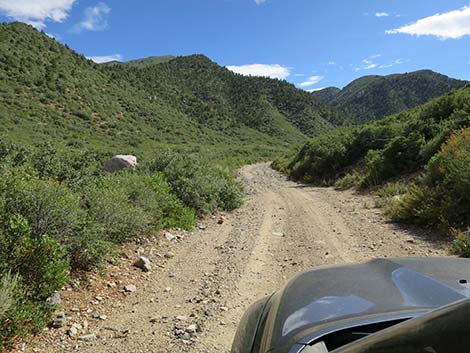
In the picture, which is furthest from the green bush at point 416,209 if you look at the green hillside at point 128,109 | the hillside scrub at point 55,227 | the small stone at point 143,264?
the green hillside at point 128,109

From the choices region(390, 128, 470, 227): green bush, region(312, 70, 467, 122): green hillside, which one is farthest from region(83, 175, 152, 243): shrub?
region(312, 70, 467, 122): green hillside

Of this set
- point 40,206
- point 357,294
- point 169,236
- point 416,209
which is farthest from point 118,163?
point 357,294

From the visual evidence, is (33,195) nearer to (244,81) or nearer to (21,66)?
(21,66)

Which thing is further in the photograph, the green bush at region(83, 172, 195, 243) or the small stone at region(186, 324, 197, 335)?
the green bush at region(83, 172, 195, 243)

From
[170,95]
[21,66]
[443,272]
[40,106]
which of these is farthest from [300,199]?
[170,95]

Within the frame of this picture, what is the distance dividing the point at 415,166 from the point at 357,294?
13.1 metres

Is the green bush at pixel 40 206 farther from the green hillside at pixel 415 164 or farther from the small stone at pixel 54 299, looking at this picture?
the green hillside at pixel 415 164

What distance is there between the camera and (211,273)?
623cm

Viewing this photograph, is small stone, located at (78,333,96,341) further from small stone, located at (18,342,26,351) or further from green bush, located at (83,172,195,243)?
green bush, located at (83,172,195,243)

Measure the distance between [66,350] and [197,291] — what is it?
6.47 ft

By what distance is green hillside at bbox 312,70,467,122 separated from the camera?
399ft

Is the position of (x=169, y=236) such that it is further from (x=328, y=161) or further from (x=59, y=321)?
(x=328, y=161)

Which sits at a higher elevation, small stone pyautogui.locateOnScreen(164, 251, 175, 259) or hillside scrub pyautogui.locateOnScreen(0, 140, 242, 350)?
hillside scrub pyautogui.locateOnScreen(0, 140, 242, 350)

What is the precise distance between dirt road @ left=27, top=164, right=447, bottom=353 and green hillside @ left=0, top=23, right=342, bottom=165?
2108cm
